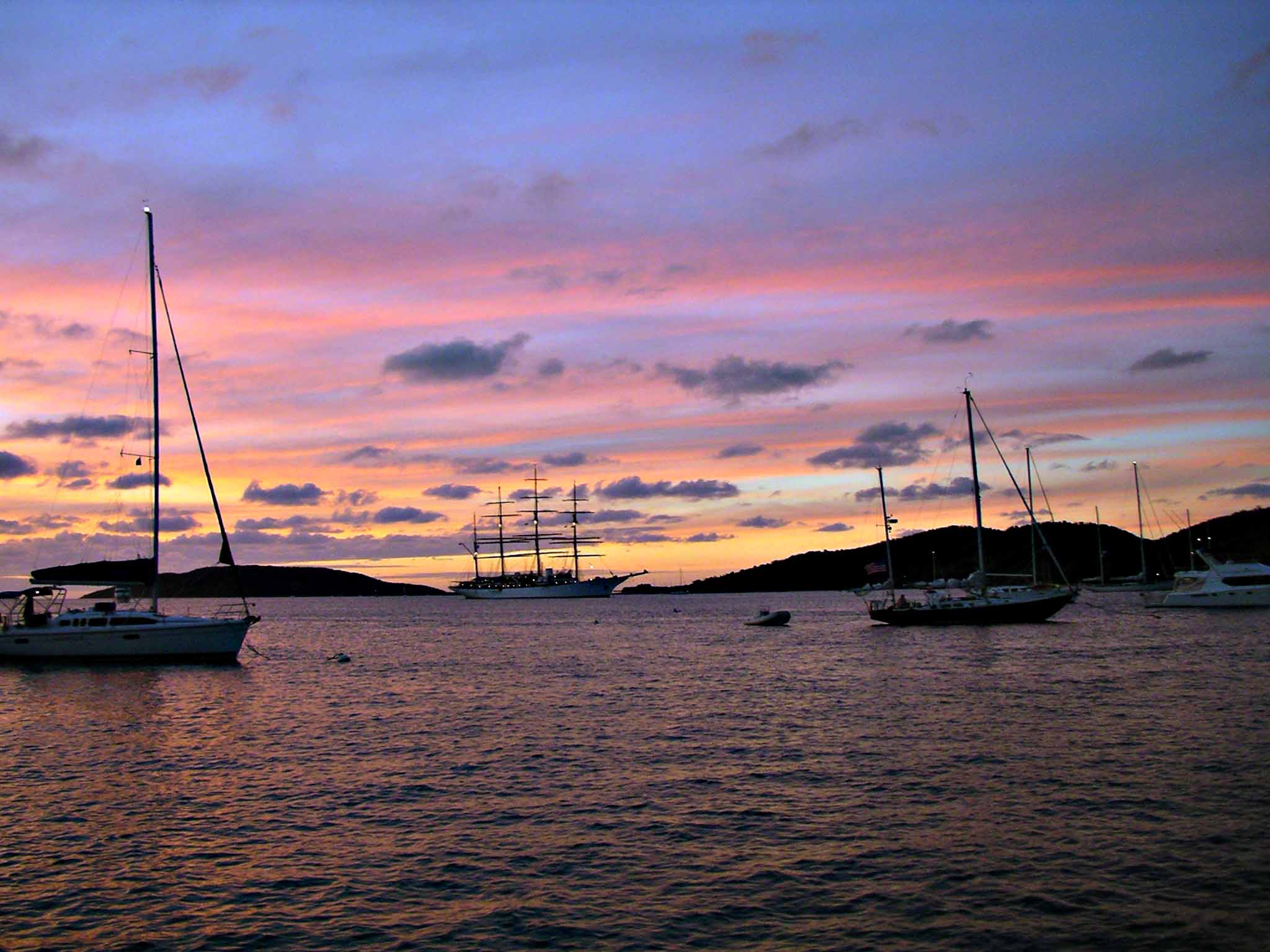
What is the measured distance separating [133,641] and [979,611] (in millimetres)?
66472

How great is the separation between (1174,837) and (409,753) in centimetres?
2223

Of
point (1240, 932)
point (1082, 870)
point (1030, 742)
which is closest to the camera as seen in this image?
point (1240, 932)

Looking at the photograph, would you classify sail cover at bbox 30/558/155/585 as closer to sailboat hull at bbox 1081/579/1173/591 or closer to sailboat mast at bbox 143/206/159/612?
sailboat mast at bbox 143/206/159/612

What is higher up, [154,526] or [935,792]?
[154,526]

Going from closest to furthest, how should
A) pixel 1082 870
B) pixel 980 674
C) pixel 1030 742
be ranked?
pixel 1082 870 → pixel 1030 742 → pixel 980 674

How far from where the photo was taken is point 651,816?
78.7 ft

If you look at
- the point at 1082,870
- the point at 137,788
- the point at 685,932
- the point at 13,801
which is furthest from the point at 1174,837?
the point at 13,801

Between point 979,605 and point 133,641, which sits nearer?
point 133,641

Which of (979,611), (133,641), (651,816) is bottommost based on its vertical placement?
(651,816)

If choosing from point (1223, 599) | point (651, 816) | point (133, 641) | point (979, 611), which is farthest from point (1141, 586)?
point (651, 816)

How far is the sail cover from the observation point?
60.8 metres

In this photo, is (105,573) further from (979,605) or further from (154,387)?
(979,605)

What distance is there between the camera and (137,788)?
28219 millimetres

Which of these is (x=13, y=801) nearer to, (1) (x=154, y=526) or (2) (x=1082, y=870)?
(2) (x=1082, y=870)
